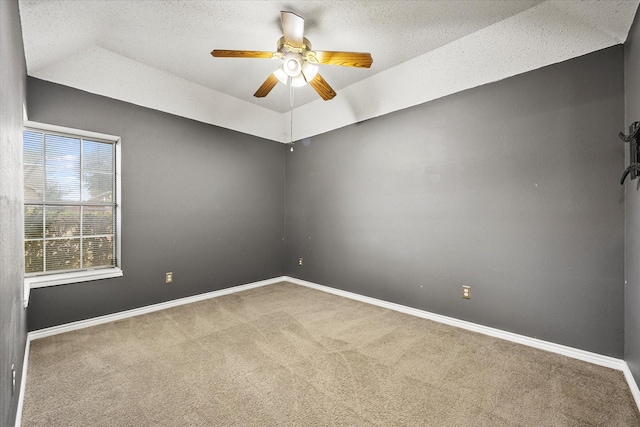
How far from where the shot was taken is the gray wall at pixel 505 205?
2217mm

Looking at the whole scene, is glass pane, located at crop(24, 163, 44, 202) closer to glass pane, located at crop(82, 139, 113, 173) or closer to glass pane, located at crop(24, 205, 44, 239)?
glass pane, located at crop(24, 205, 44, 239)

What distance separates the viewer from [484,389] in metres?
1.87

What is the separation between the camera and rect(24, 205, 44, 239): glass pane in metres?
2.71

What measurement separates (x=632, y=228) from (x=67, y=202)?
4.97 meters

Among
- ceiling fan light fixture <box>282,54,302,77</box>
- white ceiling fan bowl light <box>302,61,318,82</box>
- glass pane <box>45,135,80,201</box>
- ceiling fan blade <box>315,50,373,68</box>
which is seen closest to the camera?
ceiling fan blade <box>315,50,373,68</box>

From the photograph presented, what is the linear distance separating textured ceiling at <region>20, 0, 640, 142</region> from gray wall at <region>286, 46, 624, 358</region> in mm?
215

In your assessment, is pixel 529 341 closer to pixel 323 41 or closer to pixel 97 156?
pixel 323 41

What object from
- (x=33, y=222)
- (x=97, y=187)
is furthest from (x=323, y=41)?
(x=33, y=222)

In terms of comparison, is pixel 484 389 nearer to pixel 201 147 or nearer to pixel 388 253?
pixel 388 253

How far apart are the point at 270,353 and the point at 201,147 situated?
2.88 m

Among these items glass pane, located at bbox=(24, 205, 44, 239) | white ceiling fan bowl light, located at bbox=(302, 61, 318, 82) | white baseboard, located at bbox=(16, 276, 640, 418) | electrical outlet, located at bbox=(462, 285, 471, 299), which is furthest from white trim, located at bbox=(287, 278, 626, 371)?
glass pane, located at bbox=(24, 205, 44, 239)

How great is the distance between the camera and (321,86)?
2.82 meters

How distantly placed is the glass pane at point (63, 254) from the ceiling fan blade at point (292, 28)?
3.04 m

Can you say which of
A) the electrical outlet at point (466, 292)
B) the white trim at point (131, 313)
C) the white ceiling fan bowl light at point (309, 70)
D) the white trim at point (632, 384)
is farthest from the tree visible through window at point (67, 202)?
the white trim at point (632, 384)
